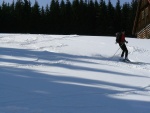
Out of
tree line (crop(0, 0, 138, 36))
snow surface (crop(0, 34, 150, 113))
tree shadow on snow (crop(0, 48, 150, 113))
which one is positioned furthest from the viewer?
tree line (crop(0, 0, 138, 36))

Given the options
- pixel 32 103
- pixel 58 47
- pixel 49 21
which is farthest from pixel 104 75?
pixel 49 21

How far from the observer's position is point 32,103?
8797mm

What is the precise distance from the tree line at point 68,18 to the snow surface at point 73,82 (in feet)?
177

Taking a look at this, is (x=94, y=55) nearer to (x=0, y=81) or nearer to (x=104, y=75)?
(x=104, y=75)

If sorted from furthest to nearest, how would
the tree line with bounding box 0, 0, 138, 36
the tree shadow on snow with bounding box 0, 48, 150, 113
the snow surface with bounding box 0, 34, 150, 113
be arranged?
the tree line with bounding box 0, 0, 138, 36, the snow surface with bounding box 0, 34, 150, 113, the tree shadow on snow with bounding box 0, 48, 150, 113

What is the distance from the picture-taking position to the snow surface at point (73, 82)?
→ 877 cm

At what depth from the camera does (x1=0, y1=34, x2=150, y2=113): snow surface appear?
28.8 ft

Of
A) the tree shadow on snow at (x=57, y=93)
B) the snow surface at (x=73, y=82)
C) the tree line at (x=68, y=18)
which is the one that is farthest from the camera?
the tree line at (x=68, y=18)

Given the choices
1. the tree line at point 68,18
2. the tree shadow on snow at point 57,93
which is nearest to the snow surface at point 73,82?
the tree shadow on snow at point 57,93

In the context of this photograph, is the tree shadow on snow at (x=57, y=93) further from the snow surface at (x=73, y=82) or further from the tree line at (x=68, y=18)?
the tree line at (x=68, y=18)

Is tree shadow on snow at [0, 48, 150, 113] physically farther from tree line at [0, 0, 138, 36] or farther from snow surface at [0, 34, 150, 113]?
tree line at [0, 0, 138, 36]

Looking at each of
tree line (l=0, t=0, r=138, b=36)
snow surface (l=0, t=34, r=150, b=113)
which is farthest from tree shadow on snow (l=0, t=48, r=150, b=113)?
tree line (l=0, t=0, r=138, b=36)

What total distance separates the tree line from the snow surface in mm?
53956

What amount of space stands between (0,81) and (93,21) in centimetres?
6832
